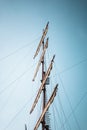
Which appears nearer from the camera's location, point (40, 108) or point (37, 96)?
point (37, 96)

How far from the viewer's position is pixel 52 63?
2247cm

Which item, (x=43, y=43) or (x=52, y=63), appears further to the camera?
(x=43, y=43)

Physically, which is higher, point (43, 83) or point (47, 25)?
point (47, 25)

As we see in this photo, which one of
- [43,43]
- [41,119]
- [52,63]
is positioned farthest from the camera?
[43,43]

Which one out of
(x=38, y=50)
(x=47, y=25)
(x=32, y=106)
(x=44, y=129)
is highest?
(x=47, y=25)

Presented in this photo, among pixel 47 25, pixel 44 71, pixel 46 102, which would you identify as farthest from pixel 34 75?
pixel 47 25

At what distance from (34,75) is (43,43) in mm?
3211

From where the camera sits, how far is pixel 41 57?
77.7ft

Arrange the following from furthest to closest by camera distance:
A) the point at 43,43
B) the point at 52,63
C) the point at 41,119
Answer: the point at 43,43 → the point at 52,63 → the point at 41,119

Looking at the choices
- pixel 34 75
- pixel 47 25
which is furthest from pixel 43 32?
pixel 34 75

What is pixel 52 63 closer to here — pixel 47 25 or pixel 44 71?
pixel 44 71

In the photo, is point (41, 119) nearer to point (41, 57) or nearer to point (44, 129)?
point (44, 129)

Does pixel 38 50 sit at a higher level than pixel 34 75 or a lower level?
higher

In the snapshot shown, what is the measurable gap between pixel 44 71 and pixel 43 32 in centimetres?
340
